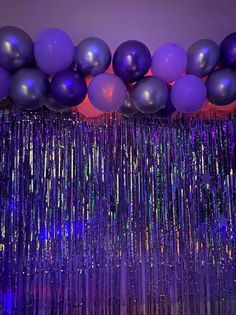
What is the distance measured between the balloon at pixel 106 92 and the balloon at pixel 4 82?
1.10 ft

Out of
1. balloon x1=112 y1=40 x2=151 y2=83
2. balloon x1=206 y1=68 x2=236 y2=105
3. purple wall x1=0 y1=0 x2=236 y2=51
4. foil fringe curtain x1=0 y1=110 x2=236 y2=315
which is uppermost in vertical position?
purple wall x1=0 y1=0 x2=236 y2=51

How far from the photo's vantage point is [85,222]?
6.98 ft

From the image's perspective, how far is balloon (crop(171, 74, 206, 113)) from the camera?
2002mm

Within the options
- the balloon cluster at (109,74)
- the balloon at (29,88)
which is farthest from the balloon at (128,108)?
the balloon at (29,88)

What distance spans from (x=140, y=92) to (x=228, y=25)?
2.37ft

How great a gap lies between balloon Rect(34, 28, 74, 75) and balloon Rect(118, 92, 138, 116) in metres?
0.30

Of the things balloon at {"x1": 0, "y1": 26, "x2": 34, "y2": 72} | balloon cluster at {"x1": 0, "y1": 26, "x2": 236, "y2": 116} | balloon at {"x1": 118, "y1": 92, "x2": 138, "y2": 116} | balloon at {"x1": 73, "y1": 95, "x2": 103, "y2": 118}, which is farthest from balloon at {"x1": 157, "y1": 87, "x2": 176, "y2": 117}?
balloon at {"x1": 0, "y1": 26, "x2": 34, "y2": 72}

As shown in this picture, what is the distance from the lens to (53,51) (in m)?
1.94

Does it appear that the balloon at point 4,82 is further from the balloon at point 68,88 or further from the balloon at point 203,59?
the balloon at point 203,59

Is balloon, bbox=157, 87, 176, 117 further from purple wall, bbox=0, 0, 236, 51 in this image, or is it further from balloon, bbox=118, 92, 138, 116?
purple wall, bbox=0, 0, 236, 51

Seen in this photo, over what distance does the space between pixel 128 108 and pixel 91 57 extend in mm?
275

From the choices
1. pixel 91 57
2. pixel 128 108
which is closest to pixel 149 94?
pixel 128 108

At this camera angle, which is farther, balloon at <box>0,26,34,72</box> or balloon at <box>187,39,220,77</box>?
balloon at <box>187,39,220,77</box>

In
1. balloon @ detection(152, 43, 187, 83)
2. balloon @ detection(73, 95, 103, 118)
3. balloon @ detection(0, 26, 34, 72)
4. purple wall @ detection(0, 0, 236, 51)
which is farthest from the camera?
purple wall @ detection(0, 0, 236, 51)
